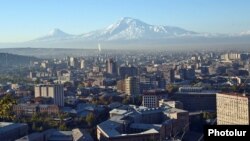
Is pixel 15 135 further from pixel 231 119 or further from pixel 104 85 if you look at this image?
pixel 104 85

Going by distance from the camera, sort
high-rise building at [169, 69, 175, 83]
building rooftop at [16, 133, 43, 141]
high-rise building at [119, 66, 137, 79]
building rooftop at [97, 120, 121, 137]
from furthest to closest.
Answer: high-rise building at [119, 66, 137, 79] → high-rise building at [169, 69, 175, 83] → building rooftop at [97, 120, 121, 137] → building rooftop at [16, 133, 43, 141]

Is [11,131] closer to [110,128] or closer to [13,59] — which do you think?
[110,128]

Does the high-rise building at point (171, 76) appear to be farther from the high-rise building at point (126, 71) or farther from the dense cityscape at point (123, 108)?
the high-rise building at point (126, 71)

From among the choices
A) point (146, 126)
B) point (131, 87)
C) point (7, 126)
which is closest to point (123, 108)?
point (146, 126)

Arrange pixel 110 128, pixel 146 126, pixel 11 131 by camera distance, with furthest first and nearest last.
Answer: pixel 146 126 → pixel 11 131 → pixel 110 128

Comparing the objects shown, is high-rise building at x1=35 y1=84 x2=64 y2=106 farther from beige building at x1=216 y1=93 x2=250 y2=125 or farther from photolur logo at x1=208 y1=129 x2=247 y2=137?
photolur logo at x1=208 y1=129 x2=247 y2=137

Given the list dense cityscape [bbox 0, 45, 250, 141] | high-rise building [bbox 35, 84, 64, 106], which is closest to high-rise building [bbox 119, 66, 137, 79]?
dense cityscape [bbox 0, 45, 250, 141]
